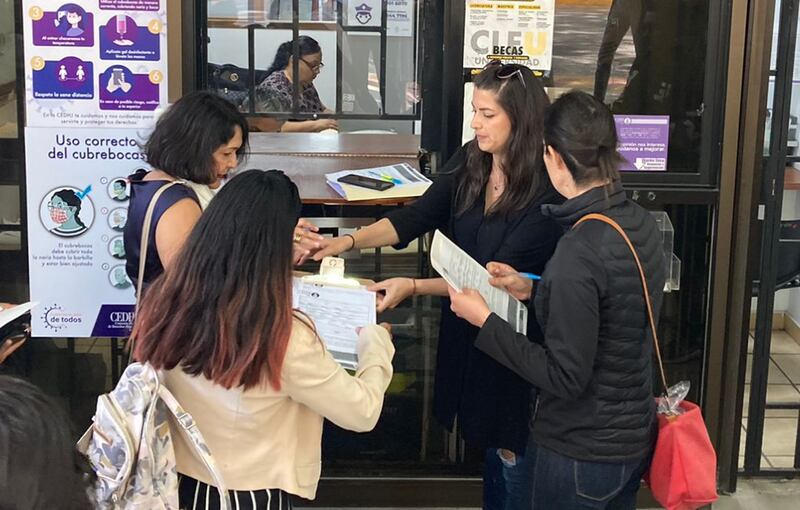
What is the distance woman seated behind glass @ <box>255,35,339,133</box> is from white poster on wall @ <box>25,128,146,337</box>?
540 millimetres

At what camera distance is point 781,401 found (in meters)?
4.38

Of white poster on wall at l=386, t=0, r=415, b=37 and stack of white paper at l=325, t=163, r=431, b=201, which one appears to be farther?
white poster on wall at l=386, t=0, r=415, b=37

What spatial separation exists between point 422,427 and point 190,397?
1.94 m

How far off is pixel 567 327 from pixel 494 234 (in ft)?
1.74

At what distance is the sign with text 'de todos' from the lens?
324 centimetres

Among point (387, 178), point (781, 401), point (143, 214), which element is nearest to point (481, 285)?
point (387, 178)

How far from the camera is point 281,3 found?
11.5ft

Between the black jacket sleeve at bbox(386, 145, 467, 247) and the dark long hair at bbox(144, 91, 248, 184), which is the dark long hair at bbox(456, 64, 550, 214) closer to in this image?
the black jacket sleeve at bbox(386, 145, 467, 247)

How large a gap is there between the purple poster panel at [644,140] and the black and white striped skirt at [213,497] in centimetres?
199

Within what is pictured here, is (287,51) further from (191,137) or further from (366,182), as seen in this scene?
(191,137)

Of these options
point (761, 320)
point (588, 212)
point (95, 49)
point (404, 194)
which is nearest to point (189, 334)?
point (588, 212)

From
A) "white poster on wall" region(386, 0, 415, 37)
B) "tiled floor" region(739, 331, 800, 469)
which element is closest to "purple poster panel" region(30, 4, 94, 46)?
"white poster on wall" region(386, 0, 415, 37)

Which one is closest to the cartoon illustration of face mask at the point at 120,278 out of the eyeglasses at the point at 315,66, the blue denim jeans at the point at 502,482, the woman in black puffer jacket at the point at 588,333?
the eyeglasses at the point at 315,66

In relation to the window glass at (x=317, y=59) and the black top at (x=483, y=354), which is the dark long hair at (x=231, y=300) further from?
the window glass at (x=317, y=59)
